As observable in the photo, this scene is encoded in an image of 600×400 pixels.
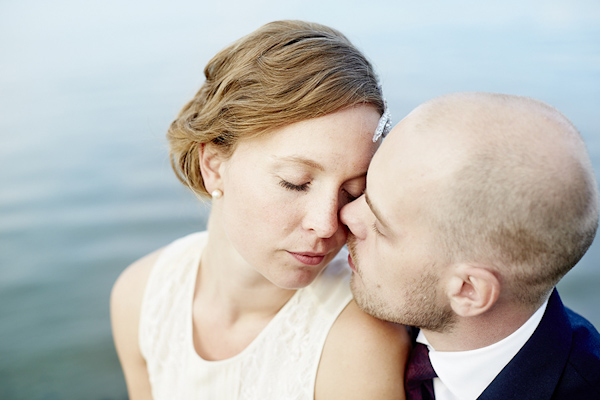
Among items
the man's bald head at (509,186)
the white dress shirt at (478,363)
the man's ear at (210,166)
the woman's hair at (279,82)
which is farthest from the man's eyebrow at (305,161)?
the white dress shirt at (478,363)

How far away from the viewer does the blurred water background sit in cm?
356

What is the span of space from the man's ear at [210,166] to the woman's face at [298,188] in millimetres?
136

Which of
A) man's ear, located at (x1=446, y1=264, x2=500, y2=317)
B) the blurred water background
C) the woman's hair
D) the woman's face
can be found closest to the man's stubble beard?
A: man's ear, located at (x1=446, y1=264, x2=500, y2=317)

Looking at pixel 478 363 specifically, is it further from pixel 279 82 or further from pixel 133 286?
pixel 133 286

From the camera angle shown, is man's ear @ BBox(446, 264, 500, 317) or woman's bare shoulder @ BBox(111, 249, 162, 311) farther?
woman's bare shoulder @ BBox(111, 249, 162, 311)

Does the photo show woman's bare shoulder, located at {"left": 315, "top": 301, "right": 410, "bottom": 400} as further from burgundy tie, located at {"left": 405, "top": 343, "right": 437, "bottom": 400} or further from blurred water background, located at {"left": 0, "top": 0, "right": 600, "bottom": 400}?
blurred water background, located at {"left": 0, "top": 0, "right": 600, "bottom": 400}

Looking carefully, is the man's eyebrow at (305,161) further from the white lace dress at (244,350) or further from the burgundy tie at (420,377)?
Result: the burgundy tie at (420,377)

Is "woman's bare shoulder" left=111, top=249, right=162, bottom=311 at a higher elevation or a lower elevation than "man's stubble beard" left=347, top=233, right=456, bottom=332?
lower

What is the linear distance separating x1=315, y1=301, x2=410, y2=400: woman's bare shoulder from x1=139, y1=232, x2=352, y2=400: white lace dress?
4cm

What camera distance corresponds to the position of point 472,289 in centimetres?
172

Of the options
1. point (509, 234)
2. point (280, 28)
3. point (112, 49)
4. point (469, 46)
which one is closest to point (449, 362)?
point (509, 234)

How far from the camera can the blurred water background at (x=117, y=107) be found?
356cm

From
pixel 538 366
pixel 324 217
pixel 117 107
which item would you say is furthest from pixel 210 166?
pixel 117 107

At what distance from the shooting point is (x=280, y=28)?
2014 mm
